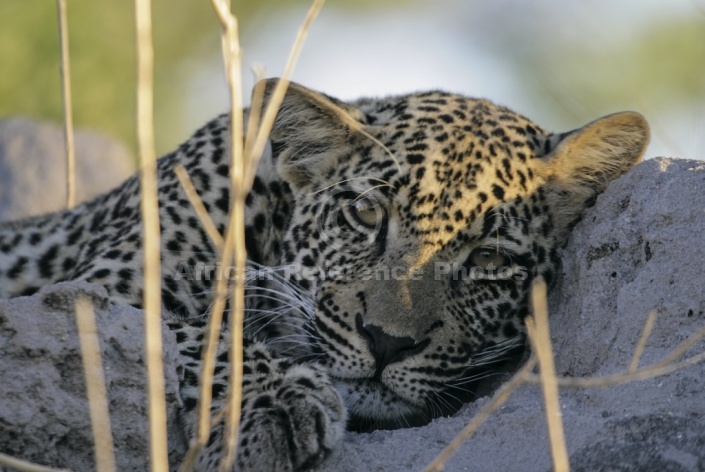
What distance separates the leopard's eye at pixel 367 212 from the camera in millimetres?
6473

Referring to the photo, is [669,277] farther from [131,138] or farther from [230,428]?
[131,138]

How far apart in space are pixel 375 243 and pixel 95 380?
1950 mm

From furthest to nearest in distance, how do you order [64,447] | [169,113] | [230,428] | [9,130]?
1. [169,113]
2. [9,130]
3. [64,447]
4. [230,428]

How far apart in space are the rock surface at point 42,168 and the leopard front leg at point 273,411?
6.39 metres

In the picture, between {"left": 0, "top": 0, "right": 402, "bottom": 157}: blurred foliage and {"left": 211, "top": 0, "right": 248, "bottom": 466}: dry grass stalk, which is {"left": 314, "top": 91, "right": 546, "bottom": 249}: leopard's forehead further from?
{"left": 0, "top": 0, "right": 402, "bottom": 157}: blurred foliage

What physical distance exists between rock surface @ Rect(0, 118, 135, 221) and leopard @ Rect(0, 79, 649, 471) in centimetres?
495

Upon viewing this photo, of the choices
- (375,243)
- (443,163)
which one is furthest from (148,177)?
(443,163)

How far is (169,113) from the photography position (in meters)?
21.6

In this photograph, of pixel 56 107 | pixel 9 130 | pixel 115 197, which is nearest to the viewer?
pixel 115 197

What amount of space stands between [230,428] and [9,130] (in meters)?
9.45

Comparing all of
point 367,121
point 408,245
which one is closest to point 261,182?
point 367,121

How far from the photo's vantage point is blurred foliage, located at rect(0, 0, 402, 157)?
1939cm

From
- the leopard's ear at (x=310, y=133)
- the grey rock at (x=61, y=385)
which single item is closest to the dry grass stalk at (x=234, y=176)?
the grey rock at (x=61, y=385)

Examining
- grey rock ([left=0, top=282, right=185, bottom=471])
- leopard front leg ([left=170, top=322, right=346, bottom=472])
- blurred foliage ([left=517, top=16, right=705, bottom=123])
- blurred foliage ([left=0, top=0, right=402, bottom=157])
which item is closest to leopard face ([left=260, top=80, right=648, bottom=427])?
leopard front leg ([left=170, top=322, right=346, bottom=472])
